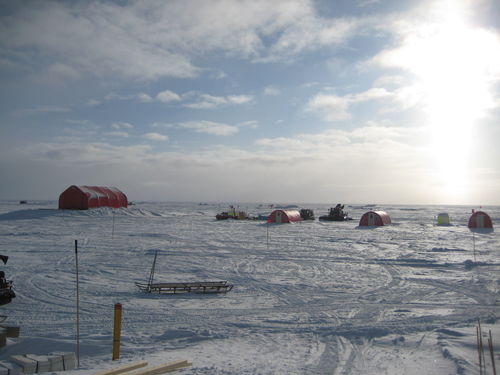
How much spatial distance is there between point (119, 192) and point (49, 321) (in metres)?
41.3

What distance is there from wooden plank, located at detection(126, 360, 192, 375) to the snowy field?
8.2 inches

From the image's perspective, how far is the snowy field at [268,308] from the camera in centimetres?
680

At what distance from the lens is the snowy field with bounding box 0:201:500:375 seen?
6.80 meters

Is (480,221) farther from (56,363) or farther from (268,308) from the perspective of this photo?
(56,363)

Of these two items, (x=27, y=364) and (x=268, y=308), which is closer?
(x=27, y=364)

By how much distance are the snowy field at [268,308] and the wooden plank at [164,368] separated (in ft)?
0.69

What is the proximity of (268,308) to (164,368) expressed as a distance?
447 centimetres

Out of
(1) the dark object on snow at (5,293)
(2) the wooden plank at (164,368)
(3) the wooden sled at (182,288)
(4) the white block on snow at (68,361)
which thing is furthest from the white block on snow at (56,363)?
(3) the wooden sled at (182,288)

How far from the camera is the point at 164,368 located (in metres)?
5.84

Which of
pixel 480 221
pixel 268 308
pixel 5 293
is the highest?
pixel 480 221

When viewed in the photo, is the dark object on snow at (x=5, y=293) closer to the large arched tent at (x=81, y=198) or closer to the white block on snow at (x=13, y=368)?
the white block on snow at (x=13, y=368)

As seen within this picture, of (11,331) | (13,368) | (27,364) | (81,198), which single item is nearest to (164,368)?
(27,364)

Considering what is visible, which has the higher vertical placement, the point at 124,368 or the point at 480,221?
the point at 480,221

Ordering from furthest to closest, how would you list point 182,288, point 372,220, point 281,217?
1. point 281,217
2. point 372,220
3. point 182,288
